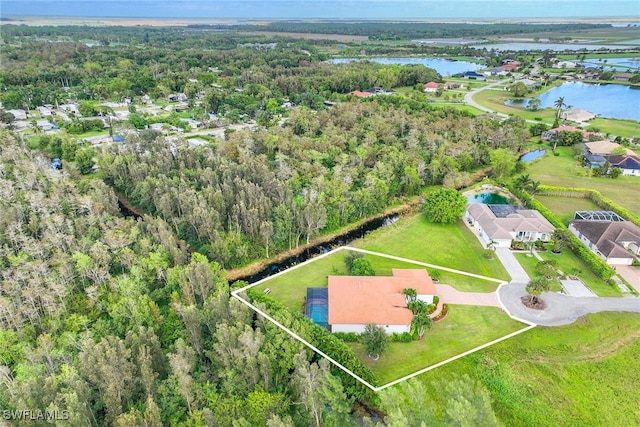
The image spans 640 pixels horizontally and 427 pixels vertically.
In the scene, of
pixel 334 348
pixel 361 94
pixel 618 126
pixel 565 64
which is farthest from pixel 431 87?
pixel 334 348

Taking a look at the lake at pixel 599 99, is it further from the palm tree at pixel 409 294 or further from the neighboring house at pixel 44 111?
the neighboring house at pixel 44 111

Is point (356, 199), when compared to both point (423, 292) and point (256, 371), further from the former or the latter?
point (256, 371)

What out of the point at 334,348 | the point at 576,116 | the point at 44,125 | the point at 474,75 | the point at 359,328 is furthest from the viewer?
the point at 474,75

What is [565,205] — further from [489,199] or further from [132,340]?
[132,340]

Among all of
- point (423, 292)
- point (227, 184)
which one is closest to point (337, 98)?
point (227, 184)

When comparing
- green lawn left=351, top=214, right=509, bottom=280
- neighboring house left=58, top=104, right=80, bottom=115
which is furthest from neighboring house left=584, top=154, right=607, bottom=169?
neighboring house left=58, top=104, right=80, bottom=115
